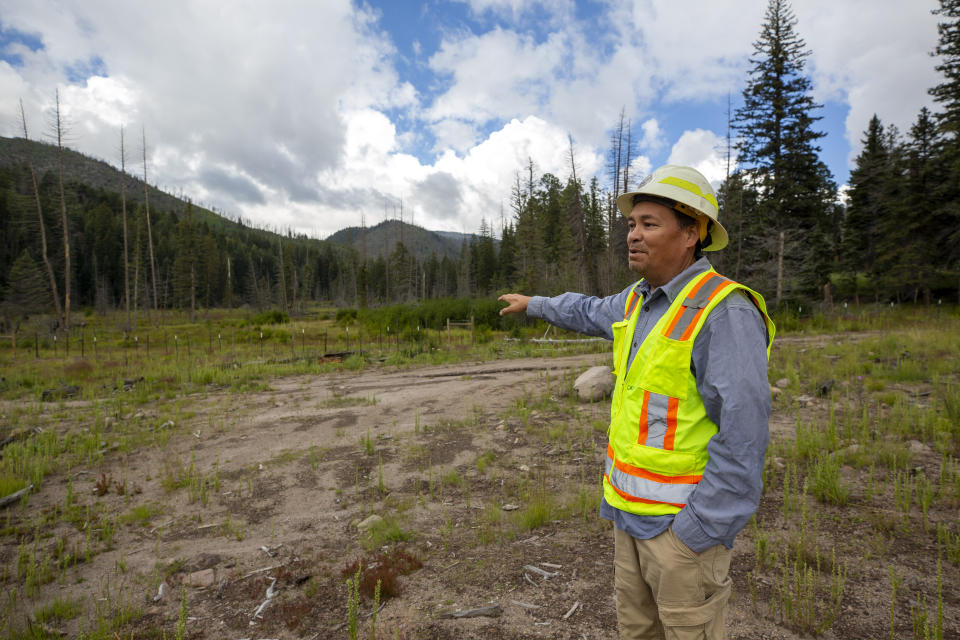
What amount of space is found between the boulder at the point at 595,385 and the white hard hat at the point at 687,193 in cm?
797

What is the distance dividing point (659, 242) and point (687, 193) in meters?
0.21

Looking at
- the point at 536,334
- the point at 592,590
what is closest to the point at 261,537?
the point at 592,590

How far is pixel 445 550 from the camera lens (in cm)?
429

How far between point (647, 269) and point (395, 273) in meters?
64.6

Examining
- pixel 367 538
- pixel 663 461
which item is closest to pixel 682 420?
pixel 663 461

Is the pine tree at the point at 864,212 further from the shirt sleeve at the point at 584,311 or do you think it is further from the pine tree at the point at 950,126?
the shirt sleeve at the point at 584,311

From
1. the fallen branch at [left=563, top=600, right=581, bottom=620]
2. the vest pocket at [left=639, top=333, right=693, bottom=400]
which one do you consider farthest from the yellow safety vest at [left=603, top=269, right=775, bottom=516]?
the fallen branch at [left=563, top=600, right=581, bottom=620]

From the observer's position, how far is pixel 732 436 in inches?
58.6

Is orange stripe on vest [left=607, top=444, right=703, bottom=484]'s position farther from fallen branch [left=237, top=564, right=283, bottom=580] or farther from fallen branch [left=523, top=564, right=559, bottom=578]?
fallen branch [left=237, top=564, right=283, bottom=580]

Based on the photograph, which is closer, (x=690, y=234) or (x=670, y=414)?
(x=670, y=414)

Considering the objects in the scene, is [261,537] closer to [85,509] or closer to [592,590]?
[85,509]

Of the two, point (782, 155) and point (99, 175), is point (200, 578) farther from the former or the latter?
point (99, 175)

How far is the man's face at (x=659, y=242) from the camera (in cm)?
184

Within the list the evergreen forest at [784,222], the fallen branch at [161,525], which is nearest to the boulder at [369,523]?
the fallen branch at [161,525]
